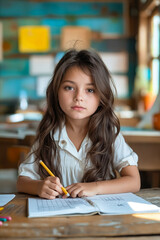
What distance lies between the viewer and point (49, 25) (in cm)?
649

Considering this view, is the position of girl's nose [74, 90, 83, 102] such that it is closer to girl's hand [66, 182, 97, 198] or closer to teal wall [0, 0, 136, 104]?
girl's hand [66, 182, 97, 198]

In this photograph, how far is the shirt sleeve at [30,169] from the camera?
53.6 inches

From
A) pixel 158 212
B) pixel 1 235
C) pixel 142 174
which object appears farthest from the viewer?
pixel 142 174

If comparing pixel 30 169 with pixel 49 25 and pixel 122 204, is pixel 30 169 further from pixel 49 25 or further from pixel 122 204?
pixel 49 25

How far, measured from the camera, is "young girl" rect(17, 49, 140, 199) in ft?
4.38

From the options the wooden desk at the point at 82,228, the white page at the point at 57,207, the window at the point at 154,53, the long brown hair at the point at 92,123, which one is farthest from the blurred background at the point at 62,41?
the wooden desk at the point at 82,228

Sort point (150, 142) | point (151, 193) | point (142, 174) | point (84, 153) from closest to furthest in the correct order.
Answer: point (151, 193) < point (84, 153) < point (150, 142) < point (142, 174)

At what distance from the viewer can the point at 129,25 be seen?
20.9ft

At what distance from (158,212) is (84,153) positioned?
1.78 feet

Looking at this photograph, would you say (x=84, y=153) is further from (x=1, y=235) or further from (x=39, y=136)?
(x=1, y=235)

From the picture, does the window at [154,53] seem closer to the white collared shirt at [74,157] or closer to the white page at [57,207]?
the white collared shirt at [74,157]

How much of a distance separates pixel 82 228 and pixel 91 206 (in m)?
0.15

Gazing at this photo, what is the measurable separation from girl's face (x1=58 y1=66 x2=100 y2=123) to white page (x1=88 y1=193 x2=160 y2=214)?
0.35m

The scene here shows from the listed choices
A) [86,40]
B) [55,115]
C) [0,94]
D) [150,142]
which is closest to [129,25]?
[86,40]
